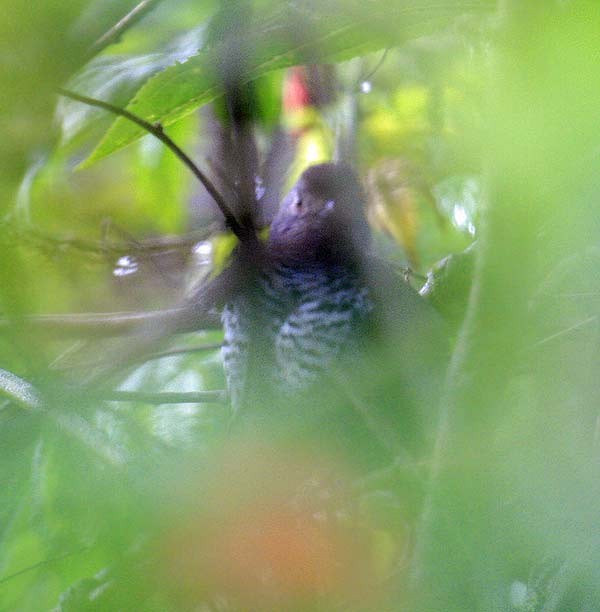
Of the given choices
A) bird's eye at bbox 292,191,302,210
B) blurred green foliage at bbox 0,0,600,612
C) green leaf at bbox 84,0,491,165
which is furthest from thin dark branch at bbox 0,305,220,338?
bird's eye at bbox 292,191,302,210

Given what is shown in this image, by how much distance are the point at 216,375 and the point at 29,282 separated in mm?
557

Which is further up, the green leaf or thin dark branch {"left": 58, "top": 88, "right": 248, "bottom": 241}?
the green leaf

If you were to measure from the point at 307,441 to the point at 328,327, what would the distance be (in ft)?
1.68

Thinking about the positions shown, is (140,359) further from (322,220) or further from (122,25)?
(322,220)

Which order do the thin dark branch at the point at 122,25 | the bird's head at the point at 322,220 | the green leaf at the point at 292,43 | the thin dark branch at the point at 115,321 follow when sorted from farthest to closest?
the bird's head at the point at 322,220 → the thin dark branch at the point at 115,321 → the green leaf at the point at 292,43 → the thin dark branch at the point at 122,25

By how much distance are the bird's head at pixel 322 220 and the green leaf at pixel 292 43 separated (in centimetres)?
42

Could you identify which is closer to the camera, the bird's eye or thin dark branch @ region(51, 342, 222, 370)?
thin dark branch @ region(51, 342, 222, 370)

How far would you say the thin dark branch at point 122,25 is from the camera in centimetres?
39

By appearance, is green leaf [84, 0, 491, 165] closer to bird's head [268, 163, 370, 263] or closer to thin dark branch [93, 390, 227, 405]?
thin dark branch [93, 390, 227, 405]

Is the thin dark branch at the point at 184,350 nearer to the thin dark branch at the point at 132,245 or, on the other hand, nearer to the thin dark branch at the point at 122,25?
the thin dark branch at the point at 132,245

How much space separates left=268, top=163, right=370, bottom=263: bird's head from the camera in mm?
976

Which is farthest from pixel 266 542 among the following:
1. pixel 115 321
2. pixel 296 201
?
pixel 296 201

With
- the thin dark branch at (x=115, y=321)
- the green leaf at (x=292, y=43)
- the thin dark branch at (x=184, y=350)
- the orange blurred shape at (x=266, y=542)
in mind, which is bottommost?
the orange blurred shape at (x=266, y=542)

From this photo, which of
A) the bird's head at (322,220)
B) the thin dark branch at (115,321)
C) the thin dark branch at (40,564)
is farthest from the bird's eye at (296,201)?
the thin dark branch at (40,564)
